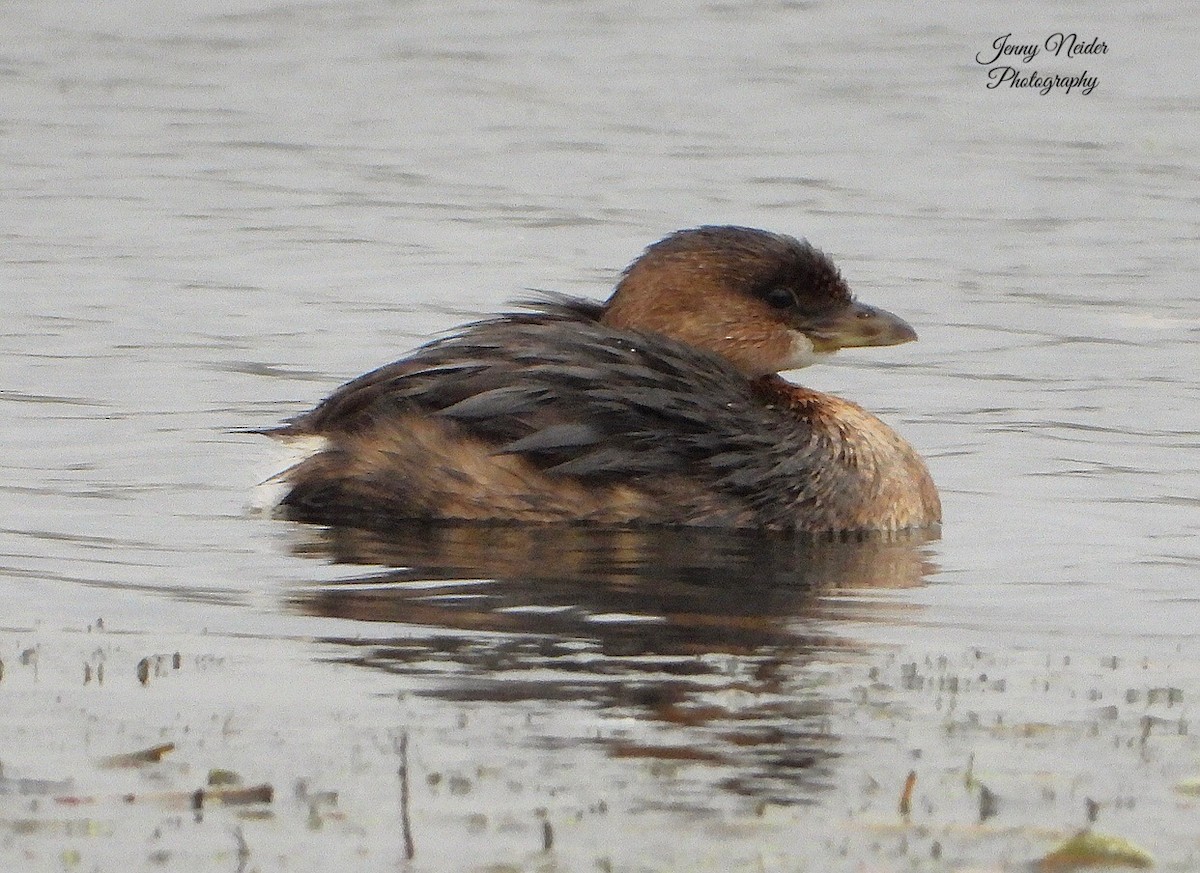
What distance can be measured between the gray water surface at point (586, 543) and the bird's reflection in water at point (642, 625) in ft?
0.07

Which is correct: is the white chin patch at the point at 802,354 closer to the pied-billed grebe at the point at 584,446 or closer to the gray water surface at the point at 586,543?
the pied-billed grebe at the point at 584,446

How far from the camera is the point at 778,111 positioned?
18516 millimetres

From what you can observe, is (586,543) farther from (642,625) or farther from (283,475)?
(642,625)

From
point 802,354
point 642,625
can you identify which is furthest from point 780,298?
point 642,625

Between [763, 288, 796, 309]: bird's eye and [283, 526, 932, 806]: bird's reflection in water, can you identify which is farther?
[763, 288, 796, 309]: bird's eye

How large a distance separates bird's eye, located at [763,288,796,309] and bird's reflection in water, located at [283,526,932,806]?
0.98m

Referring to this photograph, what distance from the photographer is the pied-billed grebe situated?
8.78 m

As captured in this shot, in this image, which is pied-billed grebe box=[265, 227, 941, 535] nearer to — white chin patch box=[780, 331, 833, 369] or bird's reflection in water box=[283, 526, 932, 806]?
bird's reflection in water box=[283, 526, 932, 806]

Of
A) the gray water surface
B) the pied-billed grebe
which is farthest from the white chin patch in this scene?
the gray water surface

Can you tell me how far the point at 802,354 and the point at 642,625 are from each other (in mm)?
2602

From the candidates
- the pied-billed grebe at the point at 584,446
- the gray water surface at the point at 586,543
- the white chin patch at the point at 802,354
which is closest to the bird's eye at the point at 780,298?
the white chin patch at the point at 802,354

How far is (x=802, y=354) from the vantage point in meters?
9.61

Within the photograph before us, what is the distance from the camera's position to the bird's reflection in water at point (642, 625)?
19.1ft

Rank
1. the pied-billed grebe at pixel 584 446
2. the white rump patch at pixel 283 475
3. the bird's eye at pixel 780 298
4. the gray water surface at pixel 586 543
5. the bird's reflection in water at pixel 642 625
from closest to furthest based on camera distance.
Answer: the gray water surface at pixel 586 543
the bird's reflection in water at pixel 642 625
the pied-billed grebe at pixel 584 446
the white rump patch at pixel 283 475
the bird's eye at pixel 780 298
